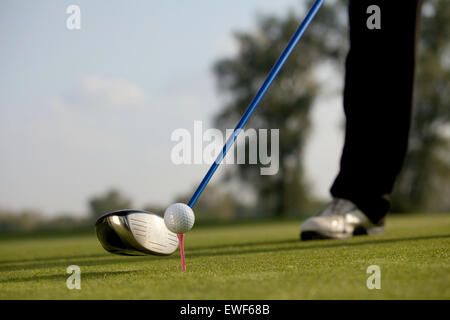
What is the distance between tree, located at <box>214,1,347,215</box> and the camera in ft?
63.1

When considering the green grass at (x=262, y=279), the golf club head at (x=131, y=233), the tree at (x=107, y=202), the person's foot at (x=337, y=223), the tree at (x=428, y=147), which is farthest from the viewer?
the tree at (x=428, y=147)

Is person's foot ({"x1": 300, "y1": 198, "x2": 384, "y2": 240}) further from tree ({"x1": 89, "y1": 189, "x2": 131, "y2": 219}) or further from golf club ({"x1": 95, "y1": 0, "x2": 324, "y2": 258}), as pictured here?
tree ({"x1": 89, "y1": 189, "x2": 131, "y2": 219})

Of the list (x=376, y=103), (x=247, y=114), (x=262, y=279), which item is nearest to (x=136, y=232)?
(x=262, y=279)

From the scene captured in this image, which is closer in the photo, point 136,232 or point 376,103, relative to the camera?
point 136,232

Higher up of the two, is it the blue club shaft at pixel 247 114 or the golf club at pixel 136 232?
the blue club shaft at pixel 247 114

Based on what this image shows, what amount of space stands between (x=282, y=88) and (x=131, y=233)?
19044mm

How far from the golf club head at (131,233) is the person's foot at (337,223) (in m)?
1.31

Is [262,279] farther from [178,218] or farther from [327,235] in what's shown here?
[327,235]

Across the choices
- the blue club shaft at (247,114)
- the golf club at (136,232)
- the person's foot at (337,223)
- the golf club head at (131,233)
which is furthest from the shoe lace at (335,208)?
the golf club head at (131,233)

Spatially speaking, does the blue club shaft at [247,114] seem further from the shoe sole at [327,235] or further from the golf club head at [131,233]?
the shoe sole at [327,235]

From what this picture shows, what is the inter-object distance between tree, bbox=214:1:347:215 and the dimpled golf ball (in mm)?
17134

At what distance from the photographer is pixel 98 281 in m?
1.61

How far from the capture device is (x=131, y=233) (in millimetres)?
1903

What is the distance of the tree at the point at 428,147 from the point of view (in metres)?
18.6
